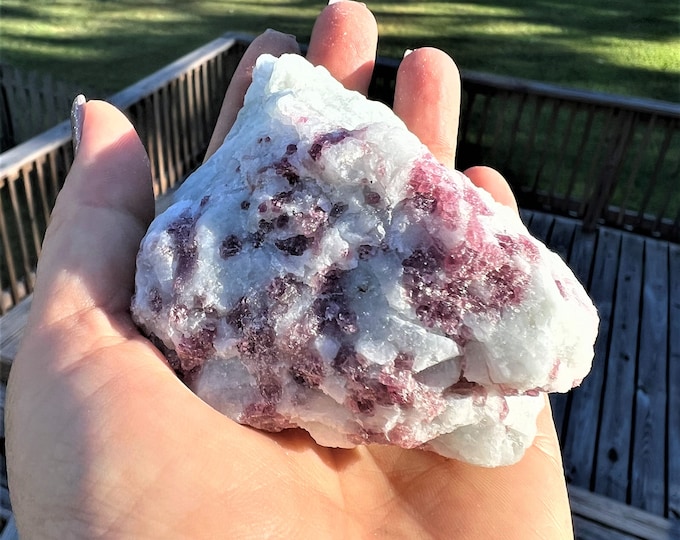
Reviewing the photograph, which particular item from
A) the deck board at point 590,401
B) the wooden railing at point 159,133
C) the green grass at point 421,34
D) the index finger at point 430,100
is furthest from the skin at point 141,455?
the green grass at point 421,34

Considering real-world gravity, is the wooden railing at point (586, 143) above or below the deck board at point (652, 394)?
above

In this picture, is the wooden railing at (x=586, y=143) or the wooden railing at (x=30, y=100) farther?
the wooden railing at (x=30, y=100)

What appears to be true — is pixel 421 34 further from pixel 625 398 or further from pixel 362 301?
pixel 362 301

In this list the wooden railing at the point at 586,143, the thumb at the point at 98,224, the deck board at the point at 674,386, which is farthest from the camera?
the wooden railing at the point at 586,143

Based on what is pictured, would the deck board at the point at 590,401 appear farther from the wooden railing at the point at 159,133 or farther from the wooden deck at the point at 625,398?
the wooden railing at the point at 159,133

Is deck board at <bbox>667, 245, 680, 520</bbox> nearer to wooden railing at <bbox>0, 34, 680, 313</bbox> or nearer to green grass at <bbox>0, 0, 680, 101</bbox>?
wooden railing at <bbox>0, 34, 680, 313</bbox>

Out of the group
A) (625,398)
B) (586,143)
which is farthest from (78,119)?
(586,143)

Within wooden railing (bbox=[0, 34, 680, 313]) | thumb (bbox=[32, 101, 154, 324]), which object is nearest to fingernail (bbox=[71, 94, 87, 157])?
thumb (bbox=[32, 101, 154, 324])
